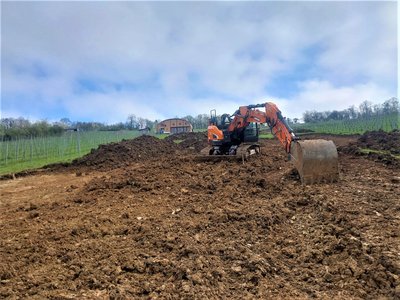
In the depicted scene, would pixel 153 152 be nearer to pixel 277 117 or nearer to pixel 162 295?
pixel 277 117

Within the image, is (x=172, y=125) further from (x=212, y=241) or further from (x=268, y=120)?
(x=212, y=241)

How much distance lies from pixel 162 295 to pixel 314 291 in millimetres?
1666

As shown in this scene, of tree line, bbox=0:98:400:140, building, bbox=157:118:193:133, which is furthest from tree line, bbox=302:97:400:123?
building, bbox=157:118:193:133

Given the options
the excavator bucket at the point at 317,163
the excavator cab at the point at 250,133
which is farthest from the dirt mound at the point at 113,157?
the excavator bucket at the point at 317,163

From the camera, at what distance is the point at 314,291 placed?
345 centimetres

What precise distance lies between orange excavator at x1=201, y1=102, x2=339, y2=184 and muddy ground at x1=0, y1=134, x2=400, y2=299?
50 centimetres

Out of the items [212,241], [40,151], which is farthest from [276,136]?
[40,151]

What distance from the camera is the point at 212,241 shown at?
16.0 feet

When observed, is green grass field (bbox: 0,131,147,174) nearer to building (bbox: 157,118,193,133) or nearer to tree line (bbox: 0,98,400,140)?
tree line (bbox: 0,98,400,140)

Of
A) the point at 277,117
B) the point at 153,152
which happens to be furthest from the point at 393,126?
the point at 277,117

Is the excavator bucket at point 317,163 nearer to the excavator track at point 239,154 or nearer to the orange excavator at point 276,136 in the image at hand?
the orange excavator at point 276,136

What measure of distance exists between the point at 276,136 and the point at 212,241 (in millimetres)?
6567

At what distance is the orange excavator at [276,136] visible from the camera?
7992mm

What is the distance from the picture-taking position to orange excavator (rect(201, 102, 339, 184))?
799 cm
